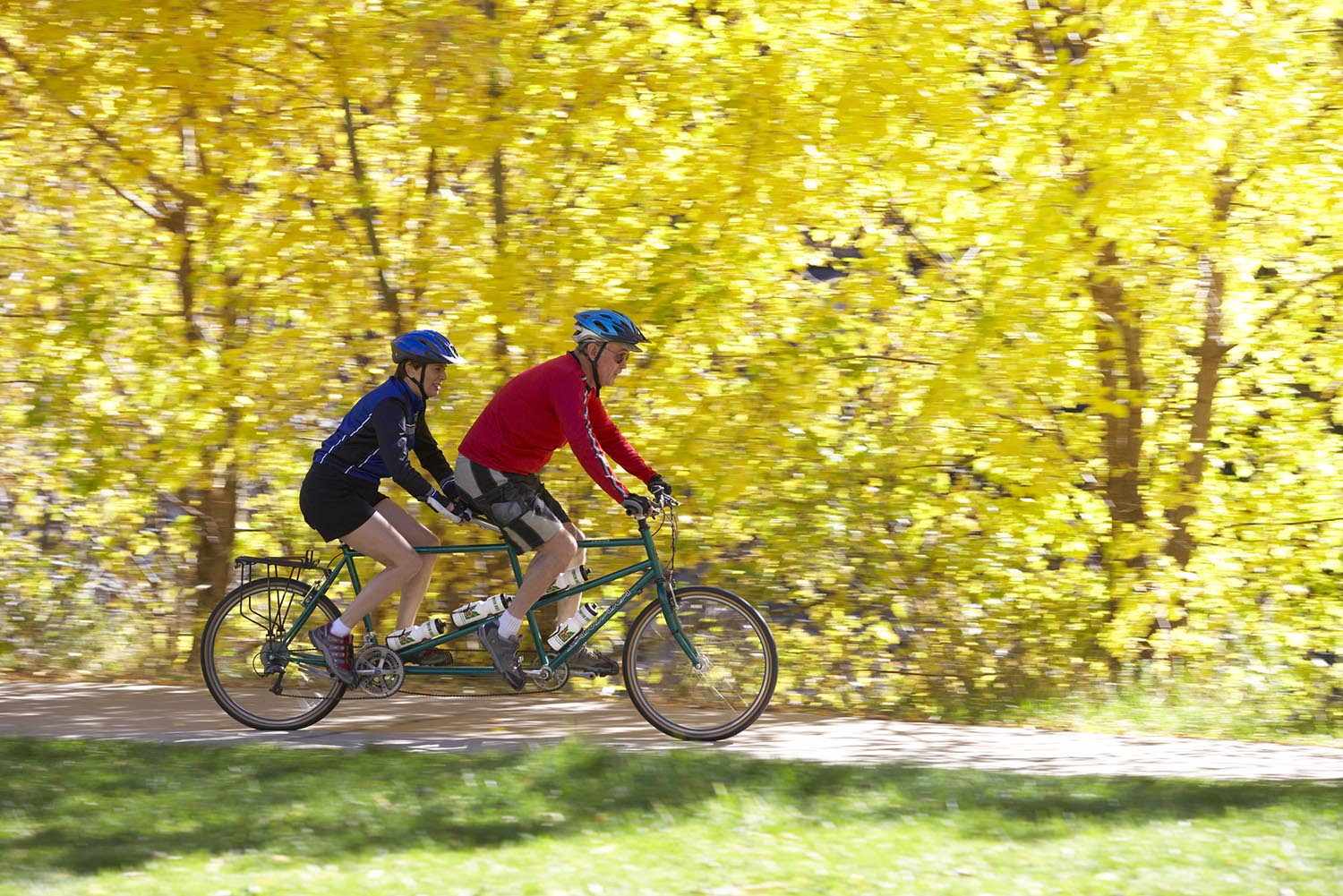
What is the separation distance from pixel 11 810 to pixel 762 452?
398cm

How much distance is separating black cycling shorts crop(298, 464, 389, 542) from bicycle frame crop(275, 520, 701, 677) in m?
0.29

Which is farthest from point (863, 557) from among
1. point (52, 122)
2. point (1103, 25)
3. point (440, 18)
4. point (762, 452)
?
point (52, 122)

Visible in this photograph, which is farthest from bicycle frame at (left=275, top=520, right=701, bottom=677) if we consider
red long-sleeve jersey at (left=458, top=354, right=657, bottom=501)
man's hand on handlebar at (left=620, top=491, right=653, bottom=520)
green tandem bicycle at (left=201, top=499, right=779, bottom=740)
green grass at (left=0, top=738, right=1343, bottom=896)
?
green grass at (left=0, top=738, right=1343, bottom=896)

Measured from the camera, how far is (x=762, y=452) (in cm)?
802

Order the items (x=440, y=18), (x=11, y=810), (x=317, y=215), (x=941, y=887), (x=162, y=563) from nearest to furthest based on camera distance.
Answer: (x=941, y=887) < (x=11, y=810) < (x=440, y=18) < (x=317, y=215) < (x=162, y=563)

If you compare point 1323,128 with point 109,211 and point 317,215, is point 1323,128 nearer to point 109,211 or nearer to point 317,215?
point 317,215

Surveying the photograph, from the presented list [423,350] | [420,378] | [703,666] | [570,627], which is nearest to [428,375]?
[420,378]

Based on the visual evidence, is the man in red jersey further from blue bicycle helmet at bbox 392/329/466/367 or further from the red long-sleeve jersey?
blue bicycle helmet at bbox 392/329/466/367

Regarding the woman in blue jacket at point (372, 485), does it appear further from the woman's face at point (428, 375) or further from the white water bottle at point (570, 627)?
the white water bottle at point (570, 627)

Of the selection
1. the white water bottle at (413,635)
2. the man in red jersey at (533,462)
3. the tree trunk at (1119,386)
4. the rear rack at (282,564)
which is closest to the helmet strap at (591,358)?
the man in red jersey at (533,462)

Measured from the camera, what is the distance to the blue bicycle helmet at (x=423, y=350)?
22.3ft

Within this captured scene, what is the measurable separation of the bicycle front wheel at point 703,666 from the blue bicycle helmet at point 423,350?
4.87ft

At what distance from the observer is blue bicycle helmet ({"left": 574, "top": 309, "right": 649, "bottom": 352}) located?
6770 millimetres

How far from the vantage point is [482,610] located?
709cm
